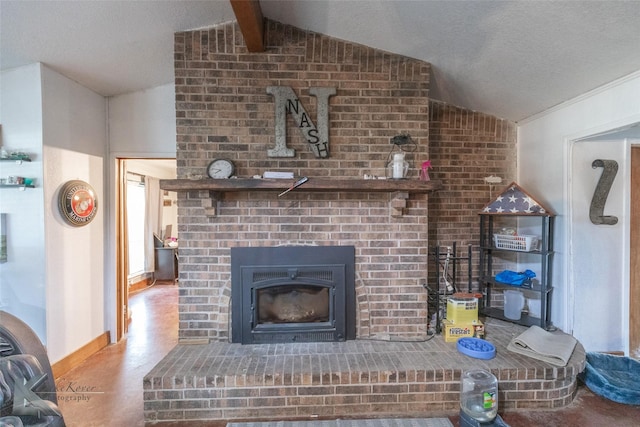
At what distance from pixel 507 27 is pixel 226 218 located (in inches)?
92.4

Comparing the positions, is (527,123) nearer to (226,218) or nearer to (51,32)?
(226,218)

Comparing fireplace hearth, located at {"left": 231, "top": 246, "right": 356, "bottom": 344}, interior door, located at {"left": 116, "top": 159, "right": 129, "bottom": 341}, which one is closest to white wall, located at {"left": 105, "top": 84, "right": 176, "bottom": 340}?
interior door, located at {"left": 116, "top": 159, "right": 129, "bottom": 341}

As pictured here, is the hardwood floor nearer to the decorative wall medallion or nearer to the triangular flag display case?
the triangular flag display case

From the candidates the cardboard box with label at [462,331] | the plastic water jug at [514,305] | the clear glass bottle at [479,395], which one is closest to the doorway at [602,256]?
the plastic water jug at [514,305]

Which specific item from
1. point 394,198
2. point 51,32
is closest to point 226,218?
point 394,198

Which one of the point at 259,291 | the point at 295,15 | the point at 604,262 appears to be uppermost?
the point at 295,15

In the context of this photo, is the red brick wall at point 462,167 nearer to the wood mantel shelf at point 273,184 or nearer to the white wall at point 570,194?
the white wall at point 570,194

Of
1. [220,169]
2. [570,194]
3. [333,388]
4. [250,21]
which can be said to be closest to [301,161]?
[220,169]

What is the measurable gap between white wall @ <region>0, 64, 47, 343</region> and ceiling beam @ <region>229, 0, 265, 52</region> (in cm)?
165

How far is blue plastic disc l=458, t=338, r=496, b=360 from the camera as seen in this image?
207 centimetres

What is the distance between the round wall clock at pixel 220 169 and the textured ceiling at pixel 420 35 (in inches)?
41.8

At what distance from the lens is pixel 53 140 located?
7.72 feet

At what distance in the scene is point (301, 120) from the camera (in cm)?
233

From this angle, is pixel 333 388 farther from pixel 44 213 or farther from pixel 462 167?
pixel 44 213
